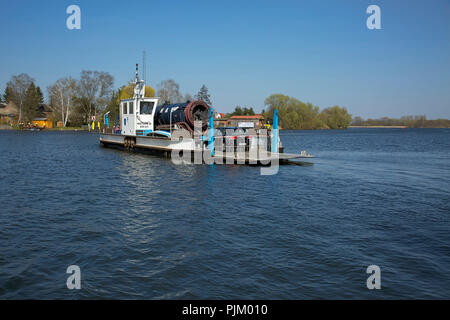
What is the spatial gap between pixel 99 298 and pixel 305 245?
5.92 meters

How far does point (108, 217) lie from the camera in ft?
43.2

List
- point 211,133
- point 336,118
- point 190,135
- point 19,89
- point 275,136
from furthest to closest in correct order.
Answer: point 336,118
point 19,89
point 190,135
point 275,136
point 211,133

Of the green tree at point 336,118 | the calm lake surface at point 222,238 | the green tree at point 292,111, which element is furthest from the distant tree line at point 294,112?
the calm lake surface at point 222,238

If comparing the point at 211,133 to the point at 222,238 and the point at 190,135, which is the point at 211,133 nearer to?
the point at 190,135

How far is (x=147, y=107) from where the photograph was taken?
36531 mm

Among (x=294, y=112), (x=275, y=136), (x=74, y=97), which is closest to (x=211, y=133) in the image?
(x=275, y=136)

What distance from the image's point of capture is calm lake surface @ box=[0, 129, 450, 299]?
791cm

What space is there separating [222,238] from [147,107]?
92.1 ft

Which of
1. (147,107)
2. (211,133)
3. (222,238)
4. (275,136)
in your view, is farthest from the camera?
(147,107)

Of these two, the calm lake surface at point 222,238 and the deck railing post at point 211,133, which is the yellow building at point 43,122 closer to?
the deck railing post at point 211,133

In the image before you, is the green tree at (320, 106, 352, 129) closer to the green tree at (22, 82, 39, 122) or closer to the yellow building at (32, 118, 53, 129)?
the yellow building at (32, 118, 53, 129)

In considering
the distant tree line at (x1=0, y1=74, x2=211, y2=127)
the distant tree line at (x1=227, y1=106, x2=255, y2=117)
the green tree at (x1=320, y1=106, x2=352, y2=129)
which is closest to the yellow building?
the distant tree line at (x1=0, y1=74, x2=211, y2=127)
